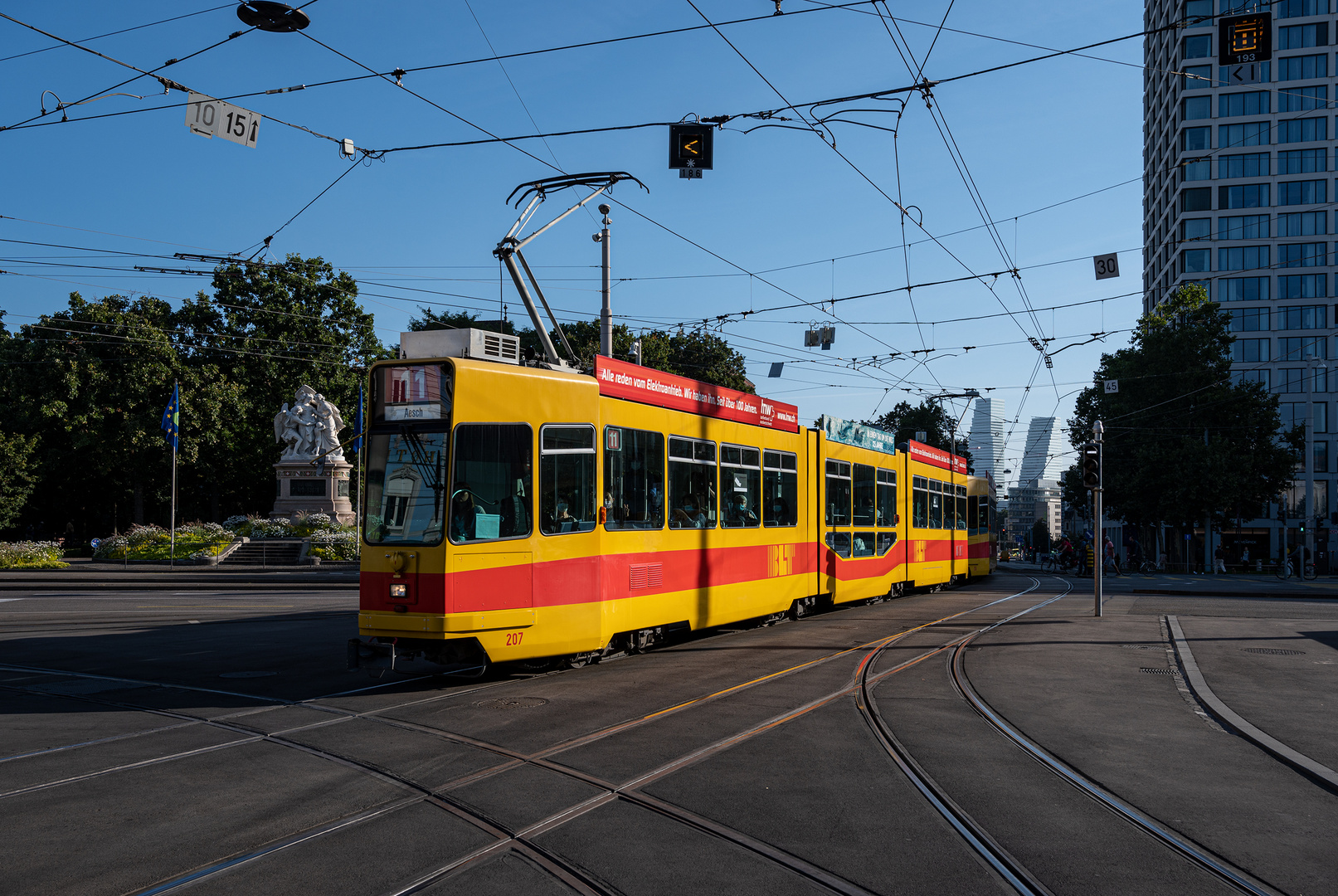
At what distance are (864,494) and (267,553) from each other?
2866 cm

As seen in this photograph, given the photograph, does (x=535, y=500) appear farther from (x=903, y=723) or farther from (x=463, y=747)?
(x=903, y=723)

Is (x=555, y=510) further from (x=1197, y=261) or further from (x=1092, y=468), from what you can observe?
(x=1197, y=261)

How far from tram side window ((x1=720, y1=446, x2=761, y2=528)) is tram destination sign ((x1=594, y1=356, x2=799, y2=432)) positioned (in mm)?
525

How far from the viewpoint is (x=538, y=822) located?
18.8ft

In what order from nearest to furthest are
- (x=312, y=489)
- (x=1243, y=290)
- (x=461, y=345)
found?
(x=461, y=345) < (x=312, y=489) < (x=1243, y=290)

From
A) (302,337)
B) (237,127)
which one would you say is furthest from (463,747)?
(302,337)

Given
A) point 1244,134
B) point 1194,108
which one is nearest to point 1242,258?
point 1244,134

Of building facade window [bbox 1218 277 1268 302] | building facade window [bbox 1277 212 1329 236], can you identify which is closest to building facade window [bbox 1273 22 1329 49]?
building facade window [bbox 1277 212 1329 236]

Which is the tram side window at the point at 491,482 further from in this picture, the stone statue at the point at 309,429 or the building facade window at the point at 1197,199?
the building facade window at the point at 1197,199

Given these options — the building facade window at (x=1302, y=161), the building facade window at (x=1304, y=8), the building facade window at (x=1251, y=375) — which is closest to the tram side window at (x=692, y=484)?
the building facade window at (x=1251, y=375)

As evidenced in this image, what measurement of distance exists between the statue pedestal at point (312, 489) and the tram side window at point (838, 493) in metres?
29.2

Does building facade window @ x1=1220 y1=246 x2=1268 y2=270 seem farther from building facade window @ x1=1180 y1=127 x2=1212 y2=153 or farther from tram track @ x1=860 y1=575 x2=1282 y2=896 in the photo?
tram track @ x1=860 y1=575 x2=1282 y2=896

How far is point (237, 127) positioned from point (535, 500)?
664cm

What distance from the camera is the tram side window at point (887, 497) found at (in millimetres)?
22219
